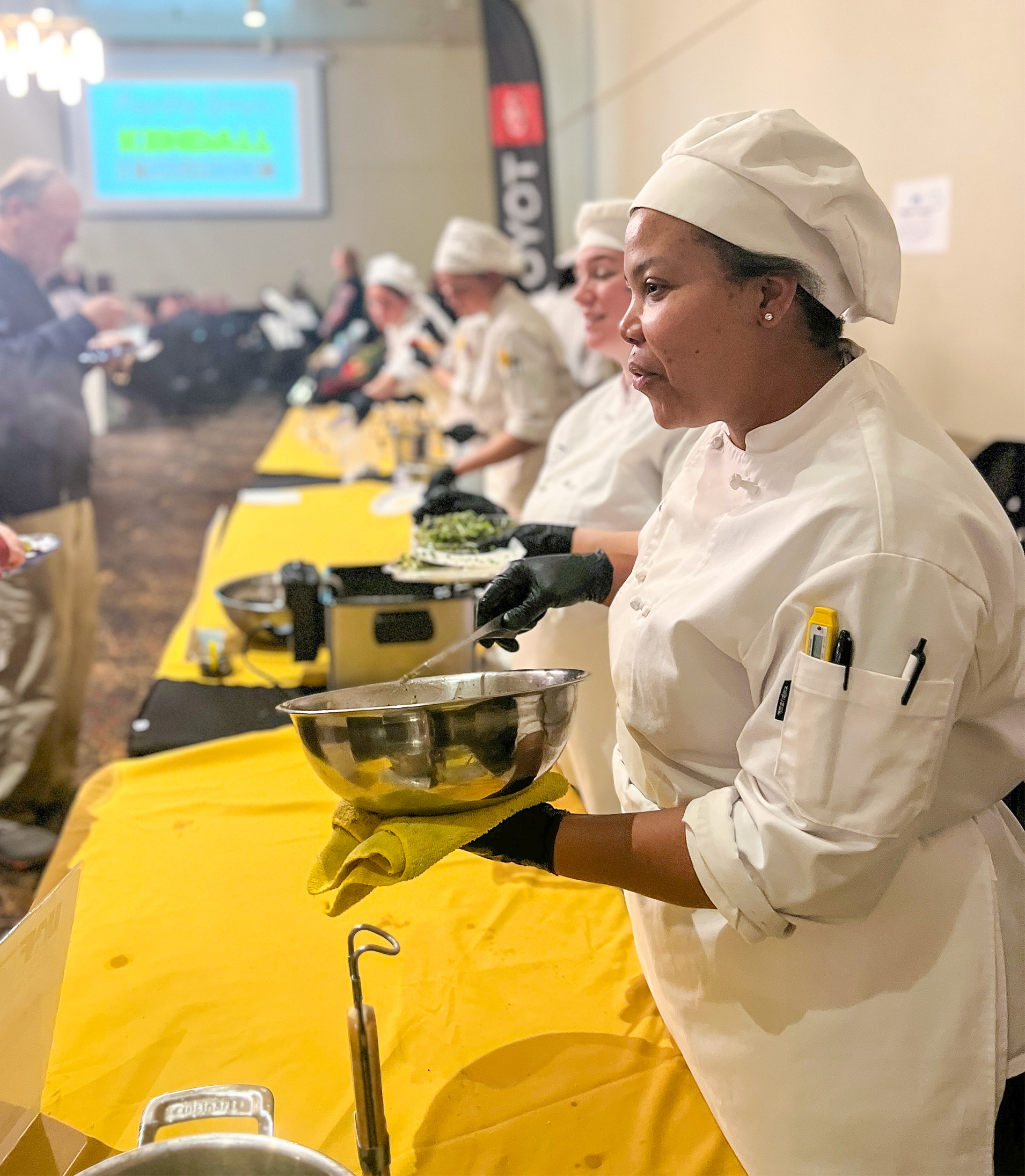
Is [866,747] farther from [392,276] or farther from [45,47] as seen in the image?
[45,47]

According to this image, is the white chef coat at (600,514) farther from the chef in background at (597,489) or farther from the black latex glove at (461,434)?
the black latex glove at (461,434)

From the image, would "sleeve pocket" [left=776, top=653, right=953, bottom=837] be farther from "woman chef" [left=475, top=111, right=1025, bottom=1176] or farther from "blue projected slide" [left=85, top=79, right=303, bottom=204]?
"blue projected slide" [left=85, top=79, right=303, bottom=204]

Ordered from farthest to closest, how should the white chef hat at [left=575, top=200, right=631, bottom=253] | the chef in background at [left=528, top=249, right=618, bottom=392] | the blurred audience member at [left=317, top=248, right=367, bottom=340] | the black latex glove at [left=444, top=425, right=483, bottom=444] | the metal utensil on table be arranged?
the blurred audience member at [left=317, top=248, right=367, bottom=340], the chef in background at [left=528, top=249, right=618, bottom=392], the black latex glove at [left=444, top=425, right=483, bottom=444], the white chef hat at [left=575, top=200, right=631, bottom=253], the metal utensil on table

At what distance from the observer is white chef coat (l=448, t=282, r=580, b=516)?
297 cm

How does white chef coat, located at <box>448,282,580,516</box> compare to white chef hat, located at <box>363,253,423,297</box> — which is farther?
white chef hat, located at <box>363,253,423,297</box>

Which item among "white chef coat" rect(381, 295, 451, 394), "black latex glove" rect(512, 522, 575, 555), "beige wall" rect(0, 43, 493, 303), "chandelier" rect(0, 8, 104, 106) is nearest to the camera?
"black latex glove" rect(512, 522, 575, 555)

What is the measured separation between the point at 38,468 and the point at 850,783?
93.0 inches

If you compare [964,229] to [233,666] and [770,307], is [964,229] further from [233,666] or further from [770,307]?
[233,666]

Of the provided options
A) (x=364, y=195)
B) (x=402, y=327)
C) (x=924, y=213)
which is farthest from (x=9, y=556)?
(x=364, y=195)

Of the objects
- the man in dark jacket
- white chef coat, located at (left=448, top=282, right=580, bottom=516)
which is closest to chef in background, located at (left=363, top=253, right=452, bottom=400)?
white chef coat, located at (left=448, top=282, right=580, bottom=516)

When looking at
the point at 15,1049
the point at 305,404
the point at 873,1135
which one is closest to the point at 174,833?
the point at 15,1049

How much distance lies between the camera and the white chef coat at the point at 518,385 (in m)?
2.97

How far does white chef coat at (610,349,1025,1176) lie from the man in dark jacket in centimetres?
199

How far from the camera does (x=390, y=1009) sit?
1.01 meters
